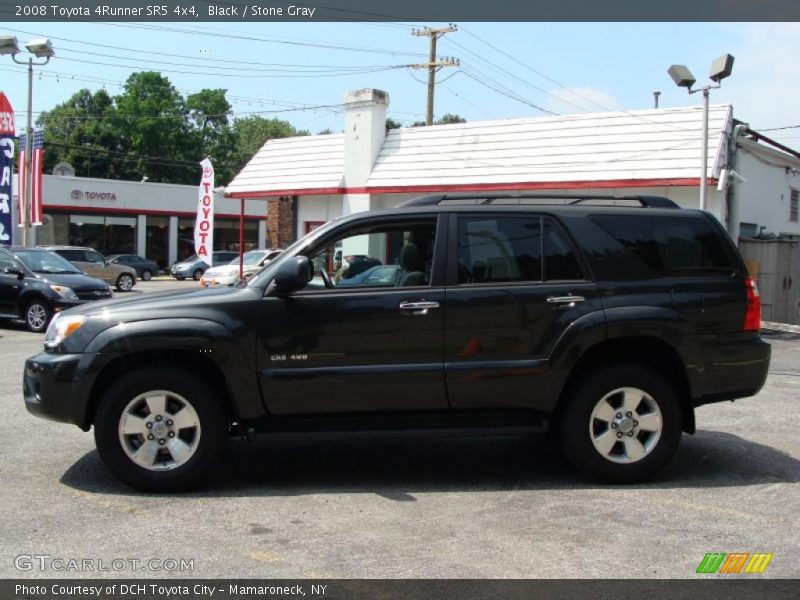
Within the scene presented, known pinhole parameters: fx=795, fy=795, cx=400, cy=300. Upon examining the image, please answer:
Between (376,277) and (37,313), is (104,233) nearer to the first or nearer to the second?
(37,313)

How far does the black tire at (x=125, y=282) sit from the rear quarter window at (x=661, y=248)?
27.4 metres

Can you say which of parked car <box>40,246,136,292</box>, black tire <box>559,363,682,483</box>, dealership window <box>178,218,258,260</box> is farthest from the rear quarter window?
dealership window <box>178,218,258,260</box>

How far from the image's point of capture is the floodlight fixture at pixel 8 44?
22.7 m

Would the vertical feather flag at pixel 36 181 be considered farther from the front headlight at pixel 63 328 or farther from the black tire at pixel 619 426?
the black tire at pixel 619 426

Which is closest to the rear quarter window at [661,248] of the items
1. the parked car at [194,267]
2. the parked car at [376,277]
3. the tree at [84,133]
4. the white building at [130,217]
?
the parked car at [376,277]

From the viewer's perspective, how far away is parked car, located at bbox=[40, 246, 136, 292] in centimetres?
2791

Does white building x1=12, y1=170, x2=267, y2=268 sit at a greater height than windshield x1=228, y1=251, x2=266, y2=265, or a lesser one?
greater

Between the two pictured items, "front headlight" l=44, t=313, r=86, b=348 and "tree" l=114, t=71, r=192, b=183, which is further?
"tree" l=114, t=71, r=192, b=183

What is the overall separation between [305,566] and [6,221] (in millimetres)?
19002

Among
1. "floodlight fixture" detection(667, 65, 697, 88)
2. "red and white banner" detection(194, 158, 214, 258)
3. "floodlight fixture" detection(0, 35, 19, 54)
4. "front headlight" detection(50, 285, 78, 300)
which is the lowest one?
"front headlight" detection(50, 285, 78, 300)

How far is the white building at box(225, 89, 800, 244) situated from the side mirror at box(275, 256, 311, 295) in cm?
1161

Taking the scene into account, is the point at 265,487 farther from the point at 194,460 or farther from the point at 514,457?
the point at 514,457

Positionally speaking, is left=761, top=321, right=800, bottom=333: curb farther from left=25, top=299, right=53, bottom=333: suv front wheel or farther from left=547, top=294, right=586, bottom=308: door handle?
left=25, top=299, right=53, bottom=333: suv front wheel

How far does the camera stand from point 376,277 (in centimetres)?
542
